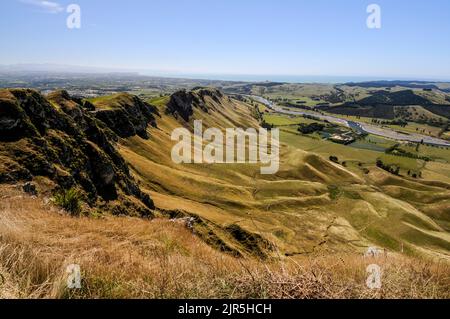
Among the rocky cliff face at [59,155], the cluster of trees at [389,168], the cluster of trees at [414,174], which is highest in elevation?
the rocky cliff face at [59,155]

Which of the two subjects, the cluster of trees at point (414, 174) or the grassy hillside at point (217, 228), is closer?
the grassy hillside at point (217, 228)

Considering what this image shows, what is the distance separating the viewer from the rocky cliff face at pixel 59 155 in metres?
38.7

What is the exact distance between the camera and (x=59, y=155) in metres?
45.8

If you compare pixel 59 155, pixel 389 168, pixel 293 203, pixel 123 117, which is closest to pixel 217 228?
pixel 59 155

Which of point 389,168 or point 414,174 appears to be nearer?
point 414,174

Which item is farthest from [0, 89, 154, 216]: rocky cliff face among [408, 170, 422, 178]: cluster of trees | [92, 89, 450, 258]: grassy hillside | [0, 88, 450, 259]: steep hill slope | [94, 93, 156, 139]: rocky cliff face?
[408, 170, 422, 178]: cluster of trees

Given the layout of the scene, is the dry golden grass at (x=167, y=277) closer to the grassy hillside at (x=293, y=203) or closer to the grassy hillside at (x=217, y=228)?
the grassy hillside at (x=217, y=228)

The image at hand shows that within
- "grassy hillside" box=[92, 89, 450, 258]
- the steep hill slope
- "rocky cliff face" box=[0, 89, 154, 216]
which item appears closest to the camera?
"rocky cliff face" box=[0, 89, 154, 216]

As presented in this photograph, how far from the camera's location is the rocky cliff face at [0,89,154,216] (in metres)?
38.7

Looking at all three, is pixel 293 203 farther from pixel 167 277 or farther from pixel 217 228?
pixel 167 277

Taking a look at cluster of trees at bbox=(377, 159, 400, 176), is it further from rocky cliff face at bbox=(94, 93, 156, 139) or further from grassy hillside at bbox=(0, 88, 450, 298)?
rocky cliff face at bbox=(94, 93, 156, 139)

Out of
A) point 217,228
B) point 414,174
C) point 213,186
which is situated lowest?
point 414,174

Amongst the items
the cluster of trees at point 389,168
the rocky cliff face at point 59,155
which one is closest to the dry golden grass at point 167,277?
the rocky cliff face at point 59,155

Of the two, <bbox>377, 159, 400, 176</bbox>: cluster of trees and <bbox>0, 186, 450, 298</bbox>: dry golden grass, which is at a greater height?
<bbox>0, 186, 450, 298</bbox>: dry golden grass
